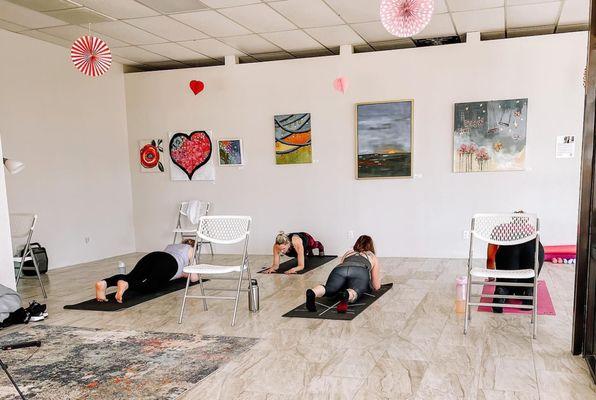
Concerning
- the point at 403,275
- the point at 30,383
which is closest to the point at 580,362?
the point at 403,275

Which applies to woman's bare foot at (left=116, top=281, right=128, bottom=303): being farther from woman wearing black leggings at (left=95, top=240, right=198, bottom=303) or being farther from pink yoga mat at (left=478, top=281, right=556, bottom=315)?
pink yoga mat at (left=478, top=281, right=556, bottom=315)

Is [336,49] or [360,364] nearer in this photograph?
[360,364]

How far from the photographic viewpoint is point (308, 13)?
19.4 ft

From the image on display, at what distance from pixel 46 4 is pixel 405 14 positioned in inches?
158

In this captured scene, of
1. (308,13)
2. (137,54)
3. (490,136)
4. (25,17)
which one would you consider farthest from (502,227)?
(137,54)

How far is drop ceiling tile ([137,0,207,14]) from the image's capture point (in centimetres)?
542

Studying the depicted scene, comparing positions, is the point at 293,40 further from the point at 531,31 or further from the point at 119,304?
the point at 119,304

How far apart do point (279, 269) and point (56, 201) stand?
3.55 metres

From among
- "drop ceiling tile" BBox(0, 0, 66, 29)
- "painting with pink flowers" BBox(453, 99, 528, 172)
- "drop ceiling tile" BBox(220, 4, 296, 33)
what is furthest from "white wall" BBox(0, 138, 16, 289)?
"painting with pink flowers" BBox(453, 99, 528, 172)

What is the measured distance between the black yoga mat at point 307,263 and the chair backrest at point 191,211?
182 cm

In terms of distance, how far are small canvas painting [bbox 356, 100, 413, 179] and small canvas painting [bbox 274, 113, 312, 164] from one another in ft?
2.70

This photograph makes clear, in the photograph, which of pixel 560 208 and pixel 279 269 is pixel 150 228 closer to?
pixel 279 269

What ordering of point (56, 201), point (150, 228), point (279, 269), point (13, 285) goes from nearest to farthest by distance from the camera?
1. point (13, 285)
2. point (279, 269)
3. point (56, 201)
4. point (150, 228)

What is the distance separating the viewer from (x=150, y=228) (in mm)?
8664
